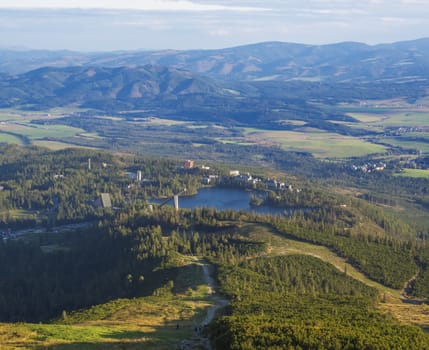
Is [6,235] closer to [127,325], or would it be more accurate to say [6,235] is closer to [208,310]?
[208,310]

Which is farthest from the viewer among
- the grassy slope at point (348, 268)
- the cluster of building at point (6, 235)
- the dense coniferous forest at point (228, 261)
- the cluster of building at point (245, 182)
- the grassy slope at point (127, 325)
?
the cluster of building at point (245, 182)

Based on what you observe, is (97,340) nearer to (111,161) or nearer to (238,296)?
(238,296)

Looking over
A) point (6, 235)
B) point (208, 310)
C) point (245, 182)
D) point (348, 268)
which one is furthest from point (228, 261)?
point (245, 182)

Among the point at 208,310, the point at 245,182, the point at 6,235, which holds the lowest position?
the point at 6,235

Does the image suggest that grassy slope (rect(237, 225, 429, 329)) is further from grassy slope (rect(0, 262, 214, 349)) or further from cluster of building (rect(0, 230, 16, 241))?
cluster of building (rect(0, 230, 16, 241))

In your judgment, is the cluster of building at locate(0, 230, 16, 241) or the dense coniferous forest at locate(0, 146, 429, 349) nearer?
the dense coniferous forest at locate(0, 146, 429, 349)

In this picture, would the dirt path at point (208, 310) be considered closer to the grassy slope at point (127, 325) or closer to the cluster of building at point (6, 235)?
the grassy slope at point (127, 325)

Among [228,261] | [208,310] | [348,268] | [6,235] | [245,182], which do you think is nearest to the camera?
[208,310]

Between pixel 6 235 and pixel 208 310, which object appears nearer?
pixel 208 310

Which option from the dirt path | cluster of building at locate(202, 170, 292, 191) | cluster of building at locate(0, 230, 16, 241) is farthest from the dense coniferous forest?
Result: cluster of building at locate(202, 170, 292, 191)

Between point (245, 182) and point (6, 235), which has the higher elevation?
→ point (245, 182)

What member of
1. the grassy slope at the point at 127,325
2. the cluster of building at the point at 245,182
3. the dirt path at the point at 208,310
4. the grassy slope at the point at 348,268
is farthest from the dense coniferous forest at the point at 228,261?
the cluster of building at the point at 245,182

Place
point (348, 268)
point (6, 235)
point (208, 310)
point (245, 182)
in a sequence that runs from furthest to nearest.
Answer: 1. point (245, 182)
2. point (6, 235)
3. point (348, 268)
4. point (208, 310)
